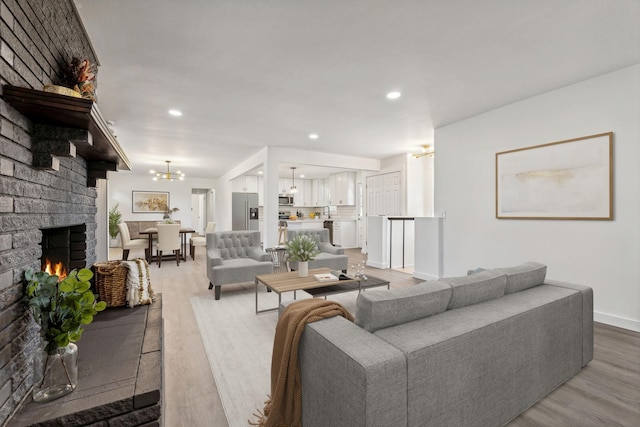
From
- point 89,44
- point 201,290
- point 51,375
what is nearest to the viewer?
A: point 51,375

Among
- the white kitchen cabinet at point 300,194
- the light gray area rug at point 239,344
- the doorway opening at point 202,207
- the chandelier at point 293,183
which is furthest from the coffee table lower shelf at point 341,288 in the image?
the doorway opening at point 202,207

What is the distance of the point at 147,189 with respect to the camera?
33.2ft

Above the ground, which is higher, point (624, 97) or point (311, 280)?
point (624, 97)

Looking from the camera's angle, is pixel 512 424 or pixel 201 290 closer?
pixel 512 424

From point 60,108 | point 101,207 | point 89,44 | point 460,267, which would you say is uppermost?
point 89,44

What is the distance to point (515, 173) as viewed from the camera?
3.78m

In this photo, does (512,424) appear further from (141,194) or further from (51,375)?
(141,194)

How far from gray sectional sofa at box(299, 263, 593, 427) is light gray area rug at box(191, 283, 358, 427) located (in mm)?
644

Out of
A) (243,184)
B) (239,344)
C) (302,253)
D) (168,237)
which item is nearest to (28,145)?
(239,344)

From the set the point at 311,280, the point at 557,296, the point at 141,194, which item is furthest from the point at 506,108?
the point at 141,194

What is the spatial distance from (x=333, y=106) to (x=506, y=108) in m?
2.26

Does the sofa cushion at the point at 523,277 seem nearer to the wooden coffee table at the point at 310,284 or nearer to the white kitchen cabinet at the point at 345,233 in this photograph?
the wooden coffee table at the point at 310,284

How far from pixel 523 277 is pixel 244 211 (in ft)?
28.3

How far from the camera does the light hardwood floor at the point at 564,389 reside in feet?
5.52
